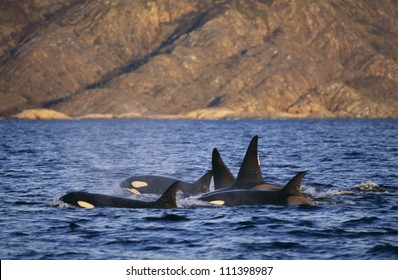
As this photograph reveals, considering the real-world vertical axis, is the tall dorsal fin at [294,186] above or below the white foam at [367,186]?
above

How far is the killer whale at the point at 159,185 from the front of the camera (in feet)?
102

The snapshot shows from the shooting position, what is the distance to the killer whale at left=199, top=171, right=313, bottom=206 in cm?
2736

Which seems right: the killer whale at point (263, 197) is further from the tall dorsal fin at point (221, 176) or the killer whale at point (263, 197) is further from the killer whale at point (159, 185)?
the killer whale at point (159, 185)

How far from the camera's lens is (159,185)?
32156 mm

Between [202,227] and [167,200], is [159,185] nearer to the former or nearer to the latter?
[167,200]

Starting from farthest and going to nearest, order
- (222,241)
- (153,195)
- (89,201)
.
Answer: (153,195)
(89,201)
(222,241)

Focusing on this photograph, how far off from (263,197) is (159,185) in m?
5.97

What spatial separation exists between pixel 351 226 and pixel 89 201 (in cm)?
877

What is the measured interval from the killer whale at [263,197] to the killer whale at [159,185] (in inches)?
118

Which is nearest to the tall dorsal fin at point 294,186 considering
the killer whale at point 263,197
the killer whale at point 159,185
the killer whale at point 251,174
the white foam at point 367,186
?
the killer whale at point 263,197

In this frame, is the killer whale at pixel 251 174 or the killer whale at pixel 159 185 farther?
the killer whale at pixel 159 185
